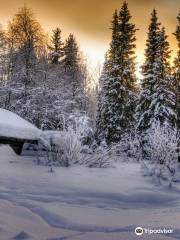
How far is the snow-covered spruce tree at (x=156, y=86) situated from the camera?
24.5 m

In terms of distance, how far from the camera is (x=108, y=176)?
6875mm

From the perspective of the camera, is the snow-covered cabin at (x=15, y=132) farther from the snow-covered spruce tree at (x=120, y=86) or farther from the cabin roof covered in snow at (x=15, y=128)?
the snow-covered spruce tree at (x=120, y=86)

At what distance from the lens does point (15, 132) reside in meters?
10.1

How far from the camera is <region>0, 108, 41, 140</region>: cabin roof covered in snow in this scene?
9969 millimetres

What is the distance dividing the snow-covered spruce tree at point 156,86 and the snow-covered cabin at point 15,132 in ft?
46.1

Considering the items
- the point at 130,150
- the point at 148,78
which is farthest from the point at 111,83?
the point at 130,150

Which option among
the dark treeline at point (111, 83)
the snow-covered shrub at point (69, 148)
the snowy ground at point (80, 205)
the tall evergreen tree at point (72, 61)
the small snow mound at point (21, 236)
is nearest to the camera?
the small snow mound at point (21, 236)

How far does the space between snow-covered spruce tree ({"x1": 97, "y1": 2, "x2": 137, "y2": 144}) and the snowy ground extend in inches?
755

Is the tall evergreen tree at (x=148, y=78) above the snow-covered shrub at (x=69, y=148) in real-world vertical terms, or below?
above

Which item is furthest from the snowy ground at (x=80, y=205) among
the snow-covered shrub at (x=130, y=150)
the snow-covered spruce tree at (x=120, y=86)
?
the snow-covered spruce tree at (x=120, y=86)

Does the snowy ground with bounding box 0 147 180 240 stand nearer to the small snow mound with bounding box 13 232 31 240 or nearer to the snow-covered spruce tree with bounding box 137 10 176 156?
the small snow mound with bounding box 13 232 31 240

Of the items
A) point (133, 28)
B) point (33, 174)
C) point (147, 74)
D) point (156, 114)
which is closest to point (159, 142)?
point (33, 174)

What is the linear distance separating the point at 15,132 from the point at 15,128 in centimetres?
12

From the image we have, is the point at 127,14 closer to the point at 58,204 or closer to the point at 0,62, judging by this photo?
the point at 0,62
